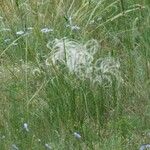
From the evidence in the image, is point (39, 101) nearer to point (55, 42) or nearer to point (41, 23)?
point (55, 42)

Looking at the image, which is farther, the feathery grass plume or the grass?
the feathery grass plume

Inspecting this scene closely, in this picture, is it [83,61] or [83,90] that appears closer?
[83,90]

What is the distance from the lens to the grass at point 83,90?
9.71 feet

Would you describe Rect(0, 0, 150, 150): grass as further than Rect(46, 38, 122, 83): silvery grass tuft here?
No

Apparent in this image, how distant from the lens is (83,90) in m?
3.25

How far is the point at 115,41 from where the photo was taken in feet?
12.4

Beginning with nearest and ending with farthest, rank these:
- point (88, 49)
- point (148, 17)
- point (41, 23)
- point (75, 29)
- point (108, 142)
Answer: point (108, 142) < point (148, 17) < point (88, 49) < point (75, 29) < point (41, 23)

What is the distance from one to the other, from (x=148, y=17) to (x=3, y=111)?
3.17 feet

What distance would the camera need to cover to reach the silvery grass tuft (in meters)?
3.35

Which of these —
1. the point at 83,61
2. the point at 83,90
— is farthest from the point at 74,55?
the point at 83,90

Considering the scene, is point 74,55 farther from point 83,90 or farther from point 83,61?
point 83,90

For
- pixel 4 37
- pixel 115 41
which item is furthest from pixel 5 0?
pixel 115 41

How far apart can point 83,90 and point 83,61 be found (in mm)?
250

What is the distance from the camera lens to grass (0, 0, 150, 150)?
2.96 m
